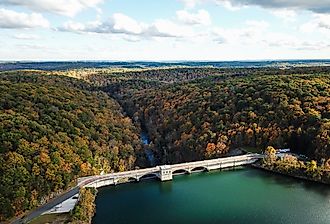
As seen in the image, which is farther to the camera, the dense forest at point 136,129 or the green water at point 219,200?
the dense forest at point 136,129

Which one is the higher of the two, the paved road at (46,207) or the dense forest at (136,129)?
the dense forest at (136,129)

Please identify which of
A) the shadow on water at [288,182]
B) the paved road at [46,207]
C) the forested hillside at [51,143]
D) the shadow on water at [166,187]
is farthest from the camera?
the shadow on water at [166,187]

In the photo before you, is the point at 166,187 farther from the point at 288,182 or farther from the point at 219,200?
the point at 288,182

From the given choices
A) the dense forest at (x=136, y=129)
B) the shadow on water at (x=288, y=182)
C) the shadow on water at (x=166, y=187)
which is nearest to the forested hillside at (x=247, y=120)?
the dense forest at (x=136, y=129)

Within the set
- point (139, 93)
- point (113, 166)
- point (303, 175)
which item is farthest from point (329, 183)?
point (139, 93)

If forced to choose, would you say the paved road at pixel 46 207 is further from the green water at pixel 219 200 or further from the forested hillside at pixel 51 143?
the green water at pixel 219 200

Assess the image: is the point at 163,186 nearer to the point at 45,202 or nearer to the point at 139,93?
the point at 45,202
